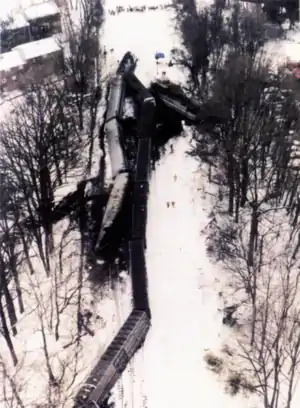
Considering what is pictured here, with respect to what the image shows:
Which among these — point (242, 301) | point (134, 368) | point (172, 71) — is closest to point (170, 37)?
point (172, 71)

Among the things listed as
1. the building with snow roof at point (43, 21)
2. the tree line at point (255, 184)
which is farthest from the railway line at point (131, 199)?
the building with snow roof at point (43, 21)

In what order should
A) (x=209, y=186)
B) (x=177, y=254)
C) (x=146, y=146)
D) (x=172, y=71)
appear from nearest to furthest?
(x=177, y=254) < (x=209, y=186) < (x=146, y=146) < (x=172, y=71)

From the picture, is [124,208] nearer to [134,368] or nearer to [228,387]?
[134,368]

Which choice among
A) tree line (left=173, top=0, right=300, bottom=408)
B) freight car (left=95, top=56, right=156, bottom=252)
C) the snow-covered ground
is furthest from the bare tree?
tree line (left=173, top=0, right=300, bottom=408)

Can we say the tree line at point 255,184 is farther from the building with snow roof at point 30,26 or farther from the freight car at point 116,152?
the building with snow roof at point 30,26

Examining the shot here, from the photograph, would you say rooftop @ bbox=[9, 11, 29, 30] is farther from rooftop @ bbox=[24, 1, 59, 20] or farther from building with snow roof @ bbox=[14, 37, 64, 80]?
building with snow roof @ bbox=[14, 37, 64, 80]

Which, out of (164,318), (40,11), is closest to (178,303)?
(164,318)

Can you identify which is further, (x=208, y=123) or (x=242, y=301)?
Answer: (x=208, y=123)
